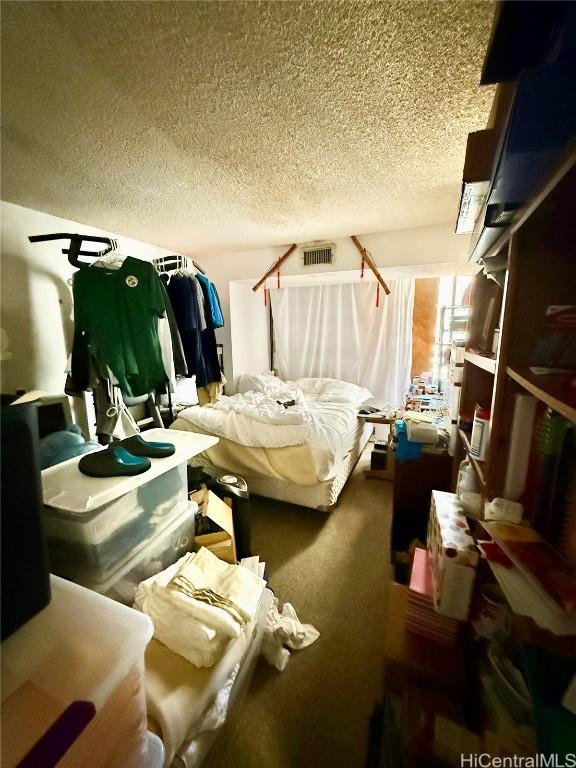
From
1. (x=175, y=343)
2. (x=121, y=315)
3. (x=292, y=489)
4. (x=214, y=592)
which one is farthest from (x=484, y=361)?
(x=121, y=315)

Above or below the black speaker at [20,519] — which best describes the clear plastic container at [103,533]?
below

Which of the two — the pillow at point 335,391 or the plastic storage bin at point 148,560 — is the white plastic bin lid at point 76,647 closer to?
the plastic storage bin at point 148,560

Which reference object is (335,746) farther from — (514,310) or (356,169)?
(356,169)

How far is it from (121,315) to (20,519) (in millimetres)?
1446

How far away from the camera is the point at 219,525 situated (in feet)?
4.34

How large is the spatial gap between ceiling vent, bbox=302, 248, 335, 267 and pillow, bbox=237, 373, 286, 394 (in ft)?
4.42

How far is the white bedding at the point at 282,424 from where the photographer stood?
194 centimetres

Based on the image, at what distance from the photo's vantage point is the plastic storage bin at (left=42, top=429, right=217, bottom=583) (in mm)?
807

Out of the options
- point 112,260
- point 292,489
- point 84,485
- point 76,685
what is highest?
point 112,260

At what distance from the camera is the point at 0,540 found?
0.42 metres

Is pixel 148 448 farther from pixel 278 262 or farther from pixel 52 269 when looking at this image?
pixel 278 262

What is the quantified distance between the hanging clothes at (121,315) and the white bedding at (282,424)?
72 centimetres

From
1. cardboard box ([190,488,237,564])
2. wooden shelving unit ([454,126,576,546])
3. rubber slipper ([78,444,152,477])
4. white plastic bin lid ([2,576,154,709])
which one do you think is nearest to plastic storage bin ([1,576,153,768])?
white plastic bin lid ([2,576,154,709])

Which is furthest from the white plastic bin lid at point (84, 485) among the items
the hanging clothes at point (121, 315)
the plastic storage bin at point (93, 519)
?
the hanging clothes at point (121, 315)
